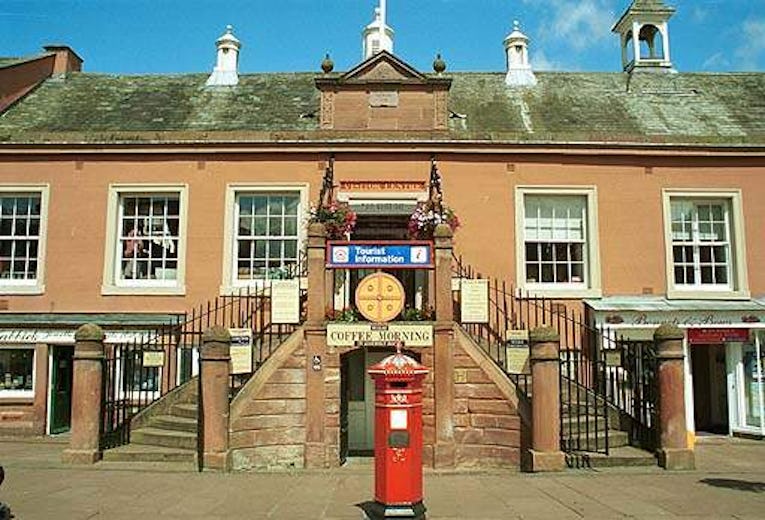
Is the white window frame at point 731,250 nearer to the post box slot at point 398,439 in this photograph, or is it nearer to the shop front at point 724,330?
the shop front at point 724,330

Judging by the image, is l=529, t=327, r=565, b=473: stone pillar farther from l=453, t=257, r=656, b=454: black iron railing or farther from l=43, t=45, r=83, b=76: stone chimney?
l=43, t=45, r=83, b=76: stone chimney

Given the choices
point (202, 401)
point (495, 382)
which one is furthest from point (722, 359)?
point (202, 401)

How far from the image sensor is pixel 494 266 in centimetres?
1505

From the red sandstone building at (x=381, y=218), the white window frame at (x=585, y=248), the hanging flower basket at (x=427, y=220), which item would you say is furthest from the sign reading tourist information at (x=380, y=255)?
the white window frame at (x=585, y=248)

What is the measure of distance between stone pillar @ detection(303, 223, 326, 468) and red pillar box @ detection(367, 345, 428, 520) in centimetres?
348

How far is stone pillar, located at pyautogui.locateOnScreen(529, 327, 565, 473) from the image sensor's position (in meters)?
10.3

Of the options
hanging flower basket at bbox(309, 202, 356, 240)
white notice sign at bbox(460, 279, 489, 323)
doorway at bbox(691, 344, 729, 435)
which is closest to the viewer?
white notice sign at bbox(460, 279, 489, 323)

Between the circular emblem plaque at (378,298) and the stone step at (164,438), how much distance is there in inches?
139

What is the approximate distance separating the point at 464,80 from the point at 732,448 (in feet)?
36.8

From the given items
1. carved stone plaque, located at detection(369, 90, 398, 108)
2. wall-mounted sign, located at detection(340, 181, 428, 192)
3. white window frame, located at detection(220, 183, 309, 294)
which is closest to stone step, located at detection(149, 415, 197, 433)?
white window frame, located at detection(220, 183, 309, 294)

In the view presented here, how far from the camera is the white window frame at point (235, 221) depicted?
49.4 feet

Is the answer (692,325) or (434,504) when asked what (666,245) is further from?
(434,504)

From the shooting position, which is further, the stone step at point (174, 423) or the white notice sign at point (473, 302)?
the white notice sign at point (473, 302)

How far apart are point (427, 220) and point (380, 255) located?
2.35 meters
